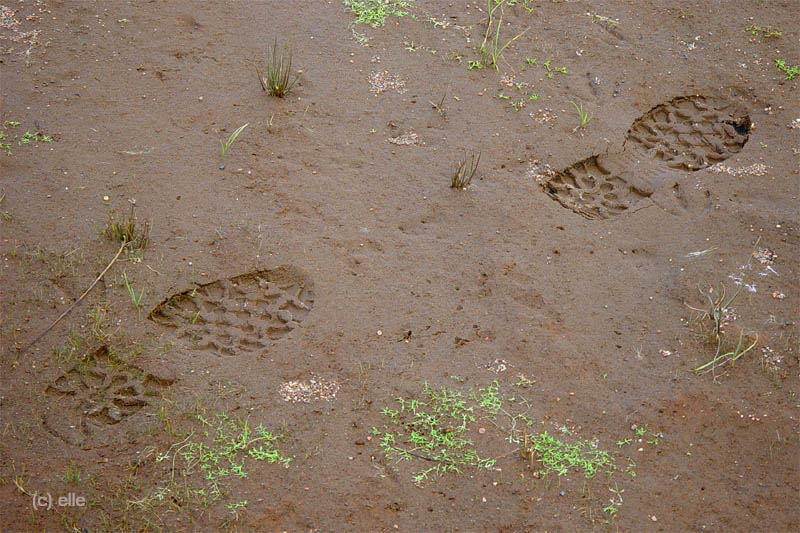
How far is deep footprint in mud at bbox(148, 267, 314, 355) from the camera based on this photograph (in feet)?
10.6

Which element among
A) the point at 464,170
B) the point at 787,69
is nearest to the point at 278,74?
the point at 464,170

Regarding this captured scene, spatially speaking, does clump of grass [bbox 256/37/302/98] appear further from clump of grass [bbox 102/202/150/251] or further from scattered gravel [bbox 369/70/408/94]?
clump of grass [bbox 102/202/150/251]

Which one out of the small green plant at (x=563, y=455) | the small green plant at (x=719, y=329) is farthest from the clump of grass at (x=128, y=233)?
the small green plant at (x=719, y=329)

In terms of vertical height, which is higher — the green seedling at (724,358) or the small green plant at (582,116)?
the small green plant at (582,116)

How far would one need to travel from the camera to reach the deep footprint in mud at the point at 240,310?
3230 millimetres

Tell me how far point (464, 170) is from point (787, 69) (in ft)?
7.42

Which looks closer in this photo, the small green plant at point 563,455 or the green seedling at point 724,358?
the small green plant at point 563,455

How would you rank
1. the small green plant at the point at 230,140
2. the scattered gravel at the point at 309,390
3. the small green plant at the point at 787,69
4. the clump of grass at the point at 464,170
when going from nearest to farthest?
the scattered gravel at the point at 309,390 → the clump of grass at the point at 464,170 → the small green plant at the point at 230,140 → the small green plant at the point at 787,69

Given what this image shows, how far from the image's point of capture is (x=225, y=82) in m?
4.34

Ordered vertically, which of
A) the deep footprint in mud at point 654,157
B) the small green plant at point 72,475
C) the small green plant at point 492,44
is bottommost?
the small green plant at point 72,475

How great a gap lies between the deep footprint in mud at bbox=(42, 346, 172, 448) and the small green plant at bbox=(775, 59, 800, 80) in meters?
3.94

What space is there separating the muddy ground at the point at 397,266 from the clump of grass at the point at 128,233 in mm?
55

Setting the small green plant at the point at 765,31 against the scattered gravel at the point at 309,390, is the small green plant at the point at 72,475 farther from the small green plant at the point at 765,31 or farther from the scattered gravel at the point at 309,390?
the small green plant at the point at 765,31

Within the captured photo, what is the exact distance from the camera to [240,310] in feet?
11.0
